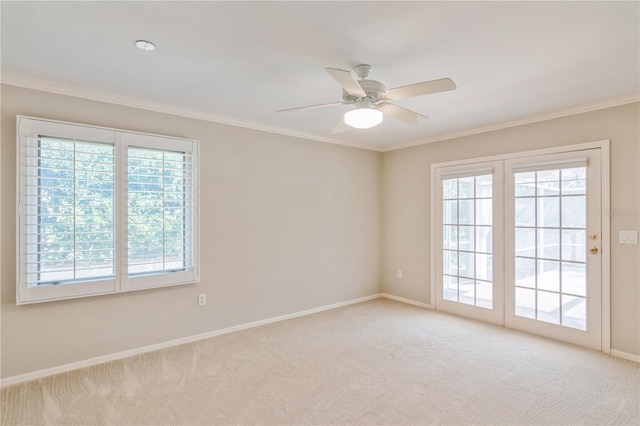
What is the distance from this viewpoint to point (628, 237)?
305 cm

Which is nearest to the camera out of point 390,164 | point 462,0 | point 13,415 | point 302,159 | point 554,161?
point 462,0

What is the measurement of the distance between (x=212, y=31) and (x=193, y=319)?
9.05ft

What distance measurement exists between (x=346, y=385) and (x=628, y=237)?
2863mm

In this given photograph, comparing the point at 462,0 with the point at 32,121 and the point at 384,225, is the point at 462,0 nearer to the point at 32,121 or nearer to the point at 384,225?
the point at 32,121

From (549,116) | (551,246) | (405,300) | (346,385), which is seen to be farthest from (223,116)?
(551,246)

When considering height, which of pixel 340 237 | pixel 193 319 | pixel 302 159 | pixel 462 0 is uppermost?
pixel 462 0

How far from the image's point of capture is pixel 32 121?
265cm

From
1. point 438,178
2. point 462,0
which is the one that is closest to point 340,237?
point 438,178

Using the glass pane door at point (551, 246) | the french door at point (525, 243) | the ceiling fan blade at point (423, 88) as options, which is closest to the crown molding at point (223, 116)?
the french door at point (525, 243)

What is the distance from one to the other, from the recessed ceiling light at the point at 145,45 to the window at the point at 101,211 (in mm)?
1147

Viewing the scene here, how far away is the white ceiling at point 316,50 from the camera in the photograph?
5.85ft

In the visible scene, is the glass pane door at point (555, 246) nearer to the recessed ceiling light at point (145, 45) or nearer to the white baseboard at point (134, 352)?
the white baseboard at point (134, 352)

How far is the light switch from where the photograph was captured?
9.90ft

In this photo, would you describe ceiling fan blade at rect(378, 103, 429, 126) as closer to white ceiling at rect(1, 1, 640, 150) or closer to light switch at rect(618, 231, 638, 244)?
white ceiling at rect(1, 1, 640, 150)
